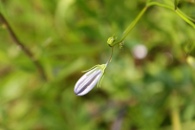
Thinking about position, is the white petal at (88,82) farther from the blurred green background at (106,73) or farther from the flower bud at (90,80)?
the blurred green background at (106,73)

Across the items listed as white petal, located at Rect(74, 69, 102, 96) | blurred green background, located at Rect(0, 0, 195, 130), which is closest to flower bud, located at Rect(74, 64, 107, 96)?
white petal, located at Rect(74, 69, 102, 96)

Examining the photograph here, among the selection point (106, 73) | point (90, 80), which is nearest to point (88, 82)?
point (90, 80)

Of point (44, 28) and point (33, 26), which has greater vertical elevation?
point (33, 26)

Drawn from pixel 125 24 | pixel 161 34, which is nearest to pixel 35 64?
pixel 125 24

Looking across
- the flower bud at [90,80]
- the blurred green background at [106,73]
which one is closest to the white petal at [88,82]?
the flower bud at [90,80]

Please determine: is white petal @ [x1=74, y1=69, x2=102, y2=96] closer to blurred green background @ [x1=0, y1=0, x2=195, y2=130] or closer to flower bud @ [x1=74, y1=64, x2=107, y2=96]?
flower bud @ [x1=74, y1=64, x2=107, y2=96]

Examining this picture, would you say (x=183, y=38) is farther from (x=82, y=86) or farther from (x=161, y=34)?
(x=82, y=86)
